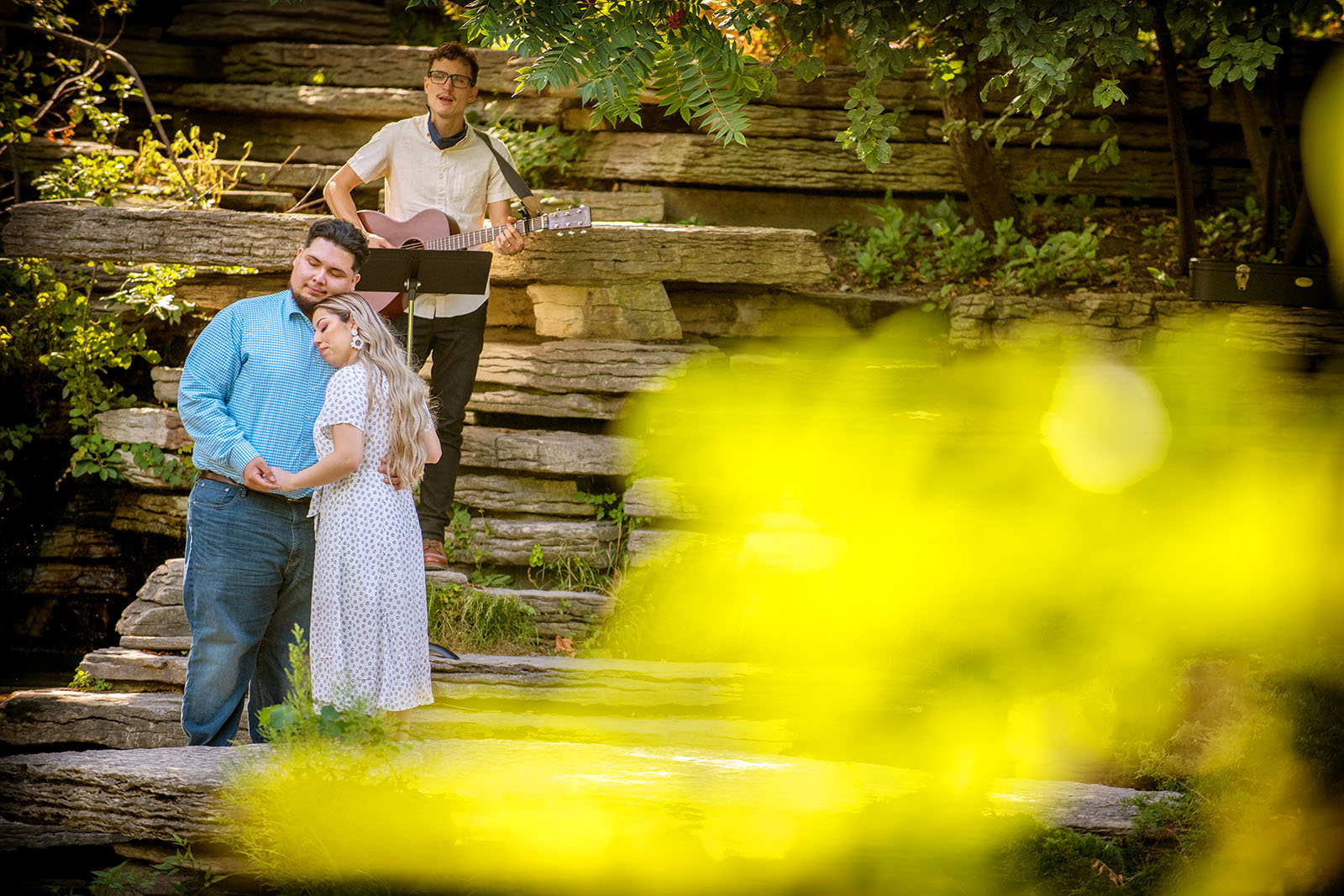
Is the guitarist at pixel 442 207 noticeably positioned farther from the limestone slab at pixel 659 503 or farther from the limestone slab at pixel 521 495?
the limestone slab at pixel 659 503

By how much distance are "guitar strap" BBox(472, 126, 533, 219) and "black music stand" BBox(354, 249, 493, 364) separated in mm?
559

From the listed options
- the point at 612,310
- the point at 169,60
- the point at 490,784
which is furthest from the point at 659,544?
the point at 169,60

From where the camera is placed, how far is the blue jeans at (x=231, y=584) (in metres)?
4.01

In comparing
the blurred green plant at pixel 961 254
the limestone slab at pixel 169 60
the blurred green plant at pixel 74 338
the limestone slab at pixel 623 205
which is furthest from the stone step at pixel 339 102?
the blurred green plant at pixel 961 254

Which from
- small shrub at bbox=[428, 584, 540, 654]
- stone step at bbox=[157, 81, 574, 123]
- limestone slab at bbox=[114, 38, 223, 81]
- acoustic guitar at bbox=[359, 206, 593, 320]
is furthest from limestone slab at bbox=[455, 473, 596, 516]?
limestone slab at bbox=[114, 38, 223, 81]

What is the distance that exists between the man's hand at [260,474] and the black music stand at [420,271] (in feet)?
5.23

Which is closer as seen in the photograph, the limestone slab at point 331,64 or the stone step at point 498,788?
the stone step at point 498,788

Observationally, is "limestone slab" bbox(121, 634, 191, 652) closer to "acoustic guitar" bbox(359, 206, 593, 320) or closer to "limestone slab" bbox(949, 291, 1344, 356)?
"acoustic guitar" bbox(359, 206, 593, 320)

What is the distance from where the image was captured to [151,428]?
273 inches

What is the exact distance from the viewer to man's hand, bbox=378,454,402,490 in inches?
155

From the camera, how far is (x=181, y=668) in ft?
18.6

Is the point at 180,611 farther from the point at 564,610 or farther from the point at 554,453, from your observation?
the point at 554,453

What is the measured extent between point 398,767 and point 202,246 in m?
4.46

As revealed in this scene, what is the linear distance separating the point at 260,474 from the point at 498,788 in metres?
1.35
